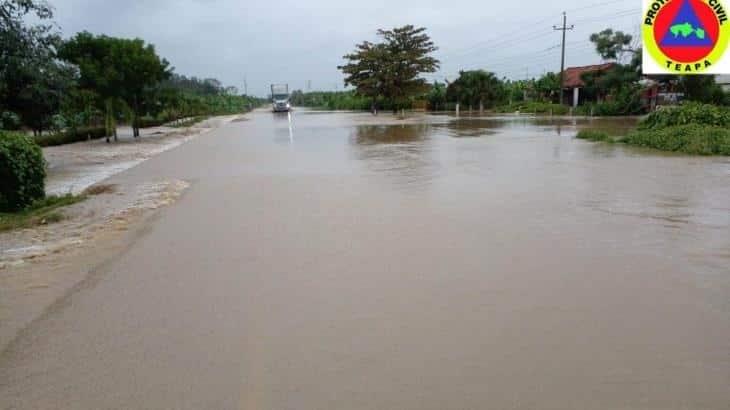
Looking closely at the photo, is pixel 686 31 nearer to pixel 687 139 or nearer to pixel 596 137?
pixel 687 139

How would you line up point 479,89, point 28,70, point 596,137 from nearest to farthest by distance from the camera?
point 28,70, point 596,137, point 479,89

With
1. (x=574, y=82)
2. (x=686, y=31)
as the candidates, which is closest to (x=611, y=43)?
(x=574, y=82)

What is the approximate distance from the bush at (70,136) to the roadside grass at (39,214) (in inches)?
614

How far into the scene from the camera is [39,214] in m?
8.83

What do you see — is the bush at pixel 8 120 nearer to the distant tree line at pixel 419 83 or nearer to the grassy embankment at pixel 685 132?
the grassy embankment at pixel 685 132

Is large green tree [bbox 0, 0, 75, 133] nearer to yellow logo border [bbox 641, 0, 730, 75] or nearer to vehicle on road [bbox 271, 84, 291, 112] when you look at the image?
yellow logo border [bbox 641, 0, 730, 75]

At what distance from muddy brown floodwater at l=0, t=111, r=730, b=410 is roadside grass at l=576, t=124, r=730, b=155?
6.99 metres

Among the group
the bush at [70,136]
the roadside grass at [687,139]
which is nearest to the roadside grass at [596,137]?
the roadside grass at [687,139]

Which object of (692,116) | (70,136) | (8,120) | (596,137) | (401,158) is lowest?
(401,158)

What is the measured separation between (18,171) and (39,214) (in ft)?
2.83

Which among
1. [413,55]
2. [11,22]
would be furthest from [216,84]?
[11,22]

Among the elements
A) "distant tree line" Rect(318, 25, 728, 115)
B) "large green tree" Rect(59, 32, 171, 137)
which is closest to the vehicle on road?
"distant tree line" Rect(318, 25, 728, 115)

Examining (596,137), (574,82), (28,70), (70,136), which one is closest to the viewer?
(28,70)

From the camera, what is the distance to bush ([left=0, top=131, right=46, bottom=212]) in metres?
8.82
